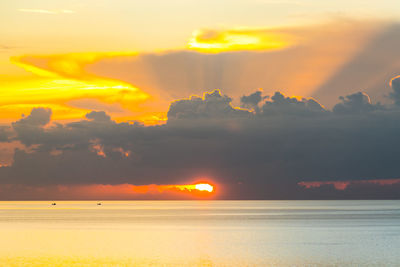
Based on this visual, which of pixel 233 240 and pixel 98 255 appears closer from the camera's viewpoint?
pixel 98 255

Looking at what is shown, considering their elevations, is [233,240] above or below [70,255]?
above

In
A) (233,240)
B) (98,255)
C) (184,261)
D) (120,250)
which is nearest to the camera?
(184,261)

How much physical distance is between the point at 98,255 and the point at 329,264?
3082 cm

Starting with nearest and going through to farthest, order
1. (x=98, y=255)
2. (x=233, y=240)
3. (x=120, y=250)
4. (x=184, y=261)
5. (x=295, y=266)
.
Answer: (x=295, y=266) → (x=184, y=261) → (x=98, y=255) → (x=120, y=250) → (x=233, y=240)

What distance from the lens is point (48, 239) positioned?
11250cm

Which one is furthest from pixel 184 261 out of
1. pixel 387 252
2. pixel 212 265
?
pixel 387 252

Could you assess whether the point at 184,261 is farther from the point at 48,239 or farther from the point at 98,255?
the point at 48,239

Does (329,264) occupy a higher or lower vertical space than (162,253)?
lower

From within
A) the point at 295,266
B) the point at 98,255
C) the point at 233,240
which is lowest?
the point at 295,266

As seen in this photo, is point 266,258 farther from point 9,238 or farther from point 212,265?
point 9,238

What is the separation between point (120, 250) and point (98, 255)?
7091 millimetres

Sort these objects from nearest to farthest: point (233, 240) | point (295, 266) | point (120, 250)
→ point (295, 266) < point (120, 250) < point (233, 240)

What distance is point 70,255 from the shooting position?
84.1 metres

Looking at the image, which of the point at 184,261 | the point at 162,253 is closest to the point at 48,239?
the point at 162,253
